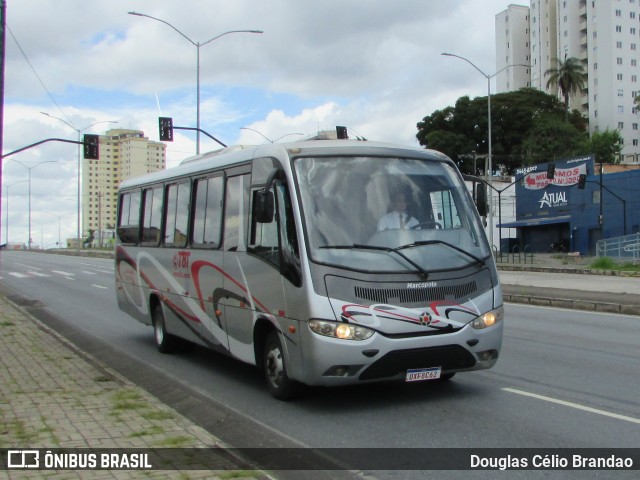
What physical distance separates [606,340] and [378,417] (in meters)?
6.25

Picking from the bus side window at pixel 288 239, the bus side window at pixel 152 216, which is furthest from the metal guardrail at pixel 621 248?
the bus side window at pixel 288 239

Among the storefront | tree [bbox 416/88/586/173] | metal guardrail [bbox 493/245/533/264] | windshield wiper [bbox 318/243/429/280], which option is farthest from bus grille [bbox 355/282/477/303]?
tree [bbox 416/88/586/173]

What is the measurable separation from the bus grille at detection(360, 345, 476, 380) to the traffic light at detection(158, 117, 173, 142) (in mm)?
24244

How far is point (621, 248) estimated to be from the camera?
141ft

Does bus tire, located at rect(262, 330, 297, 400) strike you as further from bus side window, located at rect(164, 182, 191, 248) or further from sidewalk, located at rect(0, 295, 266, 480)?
bus side window, located at rect(164, 182, 191, 248)

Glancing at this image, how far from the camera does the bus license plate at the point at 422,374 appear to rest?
714cm

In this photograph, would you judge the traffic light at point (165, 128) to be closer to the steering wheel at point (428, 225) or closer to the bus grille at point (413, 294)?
the steering wheel at point (428, 225)

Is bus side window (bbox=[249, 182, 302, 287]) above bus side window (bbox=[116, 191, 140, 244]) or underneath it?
underneath

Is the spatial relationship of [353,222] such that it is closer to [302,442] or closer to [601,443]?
[302,442]

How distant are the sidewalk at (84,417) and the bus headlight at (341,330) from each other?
1420mm

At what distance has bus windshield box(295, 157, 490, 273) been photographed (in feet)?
23.8

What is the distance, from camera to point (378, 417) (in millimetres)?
7094

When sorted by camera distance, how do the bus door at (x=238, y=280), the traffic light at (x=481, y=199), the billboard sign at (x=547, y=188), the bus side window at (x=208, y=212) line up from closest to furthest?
the bus door at (x=238, y=280), the traffic light at (x=481, y=199), the bus side window at (x=208, y=212), the billboard sign at (x=547, y=188)

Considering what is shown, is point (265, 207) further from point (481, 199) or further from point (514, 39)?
point (514, 39)
